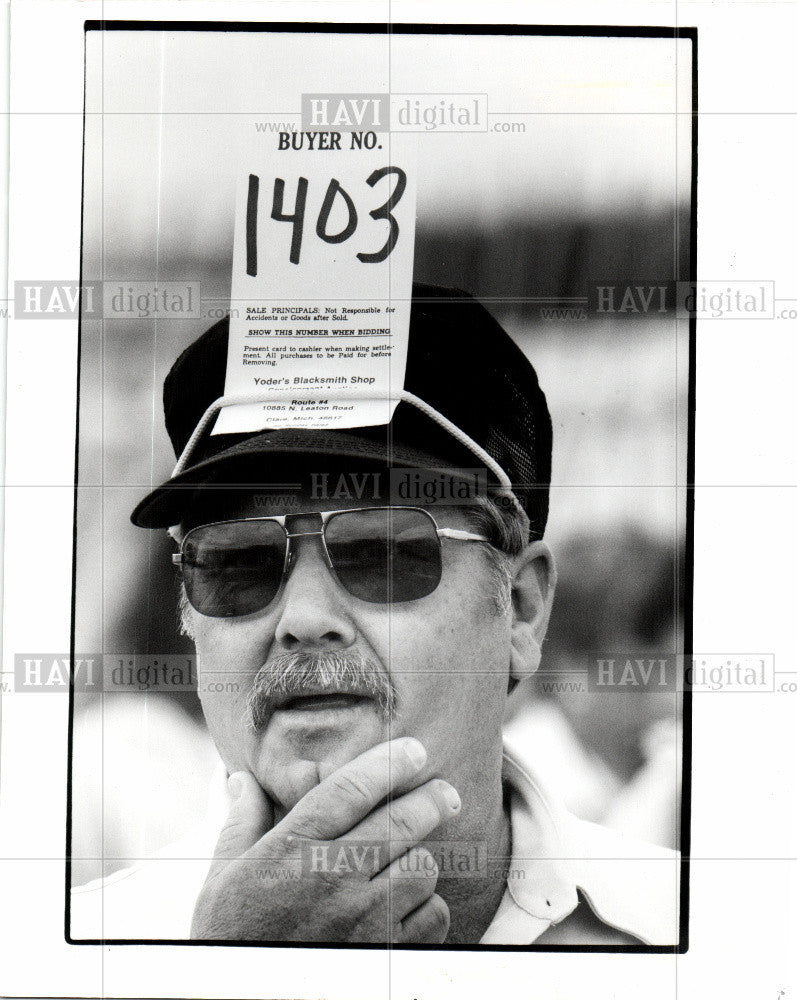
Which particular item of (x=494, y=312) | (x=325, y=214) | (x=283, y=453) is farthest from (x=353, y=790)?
(x=325, y=214)

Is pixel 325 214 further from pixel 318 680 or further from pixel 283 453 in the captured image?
pixel 318 680

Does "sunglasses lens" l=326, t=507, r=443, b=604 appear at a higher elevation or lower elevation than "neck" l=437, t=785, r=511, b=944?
higher

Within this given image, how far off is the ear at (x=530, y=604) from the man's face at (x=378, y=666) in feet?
0.07

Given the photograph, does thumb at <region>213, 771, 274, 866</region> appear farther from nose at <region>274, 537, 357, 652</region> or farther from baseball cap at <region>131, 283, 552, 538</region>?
baseball cap at <region>131, 283, 552, 538</region>

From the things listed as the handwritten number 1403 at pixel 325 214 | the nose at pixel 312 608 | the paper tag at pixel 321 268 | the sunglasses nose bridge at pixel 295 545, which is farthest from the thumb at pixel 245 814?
the handwritten number 1403 at pixel 325 214

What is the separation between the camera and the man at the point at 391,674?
1623 mm

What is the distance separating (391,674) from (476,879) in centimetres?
37

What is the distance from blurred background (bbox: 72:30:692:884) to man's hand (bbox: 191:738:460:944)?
0.38 feet

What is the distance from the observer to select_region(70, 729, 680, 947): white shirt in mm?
1673

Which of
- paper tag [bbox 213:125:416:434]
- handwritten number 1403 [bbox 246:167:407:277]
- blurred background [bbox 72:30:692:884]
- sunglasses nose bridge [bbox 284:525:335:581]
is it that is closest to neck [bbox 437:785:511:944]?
blurred background [bbox 72:30:692:884]

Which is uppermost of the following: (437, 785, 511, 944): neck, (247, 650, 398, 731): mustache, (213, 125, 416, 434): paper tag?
(213, 125, 416, 434): paper tag

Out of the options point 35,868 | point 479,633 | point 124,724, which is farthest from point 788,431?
point 35,868

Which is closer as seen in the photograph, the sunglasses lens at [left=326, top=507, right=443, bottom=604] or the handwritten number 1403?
the sunglasses lens at [left=326, top=507, right=443, bottom=604]

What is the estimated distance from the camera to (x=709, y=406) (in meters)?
1.71
